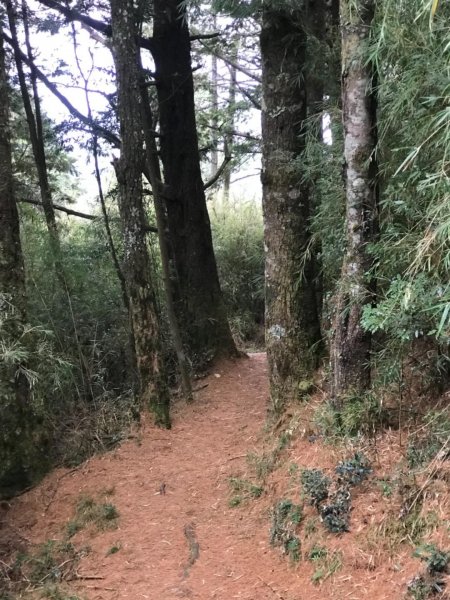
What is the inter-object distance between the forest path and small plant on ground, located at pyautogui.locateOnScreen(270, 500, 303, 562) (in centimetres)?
9

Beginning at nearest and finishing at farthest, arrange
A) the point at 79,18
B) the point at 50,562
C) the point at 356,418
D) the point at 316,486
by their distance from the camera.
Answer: the point at 316,486, the point at 356,418, the point at 50,562, the point at 79,18

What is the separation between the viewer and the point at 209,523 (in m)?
4.84

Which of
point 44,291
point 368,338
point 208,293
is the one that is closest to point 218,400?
point 208,293

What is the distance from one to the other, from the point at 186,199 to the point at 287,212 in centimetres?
372

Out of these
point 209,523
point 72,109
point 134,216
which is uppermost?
point 72,109

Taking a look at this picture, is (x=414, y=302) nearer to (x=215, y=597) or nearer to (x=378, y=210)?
(x=378, y=210)

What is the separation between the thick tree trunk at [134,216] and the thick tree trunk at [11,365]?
134cm

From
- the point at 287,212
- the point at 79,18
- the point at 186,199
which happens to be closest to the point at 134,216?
the point at 287,212

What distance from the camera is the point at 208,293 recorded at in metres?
9.03

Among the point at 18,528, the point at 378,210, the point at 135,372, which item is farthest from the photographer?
the point at 135,372

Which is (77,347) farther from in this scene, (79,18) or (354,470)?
(79,18)

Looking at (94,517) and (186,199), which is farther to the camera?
(186,199)

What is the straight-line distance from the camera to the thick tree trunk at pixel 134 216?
21.2 feet

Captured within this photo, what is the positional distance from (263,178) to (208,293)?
361 cm
